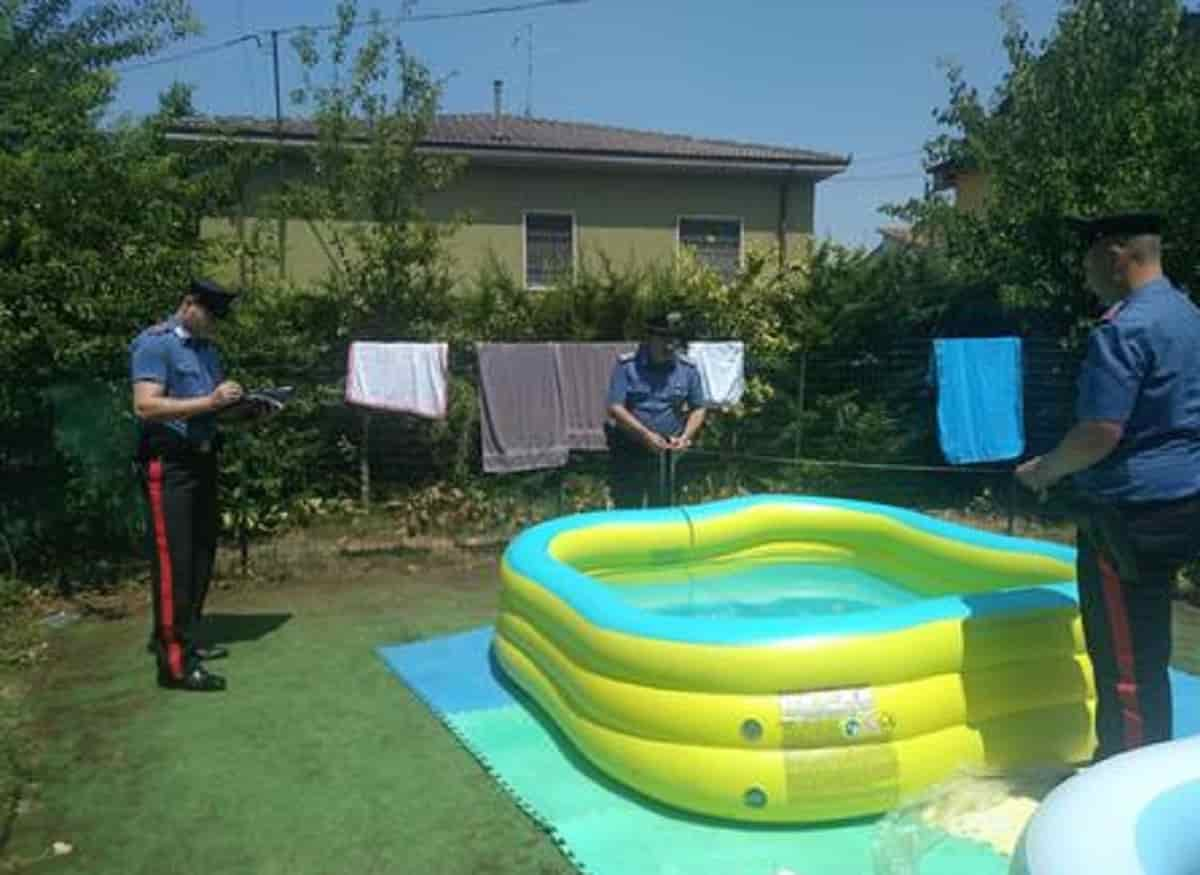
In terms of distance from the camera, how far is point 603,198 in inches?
574

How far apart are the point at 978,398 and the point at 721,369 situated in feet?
6.71

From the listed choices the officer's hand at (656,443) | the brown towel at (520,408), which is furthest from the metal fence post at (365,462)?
the officer's hand at (656,443)

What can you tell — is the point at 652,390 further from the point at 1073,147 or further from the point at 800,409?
the point at 1073,147

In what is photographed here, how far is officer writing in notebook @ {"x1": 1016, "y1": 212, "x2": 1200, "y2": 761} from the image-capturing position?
11.1 feet

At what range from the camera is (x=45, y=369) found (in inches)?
261

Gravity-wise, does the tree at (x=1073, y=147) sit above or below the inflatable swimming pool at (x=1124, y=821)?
above

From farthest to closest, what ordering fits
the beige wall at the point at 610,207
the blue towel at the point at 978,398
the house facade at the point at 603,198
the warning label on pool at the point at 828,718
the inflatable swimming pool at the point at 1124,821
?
1. the beige wall at the point at 610,207
2. the house facade at the point at 603,198
3. the blue towel at the point at 978,398
4. the warning label on pool at the point at 828,718
5. the inflatable swimming pool at the point at 1124,821

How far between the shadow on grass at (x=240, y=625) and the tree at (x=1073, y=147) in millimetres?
6097

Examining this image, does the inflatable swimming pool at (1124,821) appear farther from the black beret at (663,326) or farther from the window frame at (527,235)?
the window frame at (527,235)

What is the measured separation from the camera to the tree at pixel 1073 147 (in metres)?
7.66

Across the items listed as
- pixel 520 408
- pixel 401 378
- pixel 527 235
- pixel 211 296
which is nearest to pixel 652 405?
pixel 520 408

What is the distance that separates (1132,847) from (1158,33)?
10.7 meters

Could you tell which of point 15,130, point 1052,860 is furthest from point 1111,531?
point 15,130

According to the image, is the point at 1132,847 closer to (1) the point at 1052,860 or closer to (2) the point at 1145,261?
(1) the point at 1052,860
